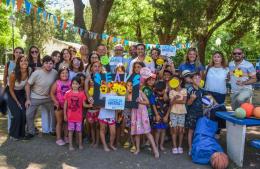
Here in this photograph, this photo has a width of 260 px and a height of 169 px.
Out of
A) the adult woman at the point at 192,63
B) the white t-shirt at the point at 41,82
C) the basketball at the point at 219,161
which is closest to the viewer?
the basketball at the point at 219,161

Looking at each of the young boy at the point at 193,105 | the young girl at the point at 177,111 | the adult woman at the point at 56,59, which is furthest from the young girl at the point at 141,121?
the adult woman at the point at 56,59

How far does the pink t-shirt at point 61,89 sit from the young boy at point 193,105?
252 cm

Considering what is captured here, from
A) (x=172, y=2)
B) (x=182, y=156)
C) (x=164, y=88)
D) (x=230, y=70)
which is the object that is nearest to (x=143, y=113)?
(x=164, y=88)

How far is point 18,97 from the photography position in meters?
7.36

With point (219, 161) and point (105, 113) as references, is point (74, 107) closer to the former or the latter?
point (105, 113)

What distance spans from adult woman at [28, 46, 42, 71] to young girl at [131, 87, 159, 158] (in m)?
2.54

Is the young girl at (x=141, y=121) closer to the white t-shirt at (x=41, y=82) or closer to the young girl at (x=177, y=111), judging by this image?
the young girl at (x=177, y=111)

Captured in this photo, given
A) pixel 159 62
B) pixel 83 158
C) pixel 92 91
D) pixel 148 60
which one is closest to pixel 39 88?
pixel 92 91

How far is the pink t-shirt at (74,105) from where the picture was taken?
6.84m

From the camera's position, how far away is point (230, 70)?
7.31 meters

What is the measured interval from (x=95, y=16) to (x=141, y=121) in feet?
22.6

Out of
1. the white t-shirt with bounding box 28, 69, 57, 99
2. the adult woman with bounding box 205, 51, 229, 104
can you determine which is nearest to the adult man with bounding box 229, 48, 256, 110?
the adult woman with bounding box 205, 51, 229, 104

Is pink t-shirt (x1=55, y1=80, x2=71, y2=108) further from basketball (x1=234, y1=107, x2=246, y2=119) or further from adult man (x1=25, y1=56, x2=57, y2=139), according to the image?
basketball (x1=234, y1=107, x2=246, y2=119)

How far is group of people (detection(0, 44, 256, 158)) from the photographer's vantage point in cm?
684
